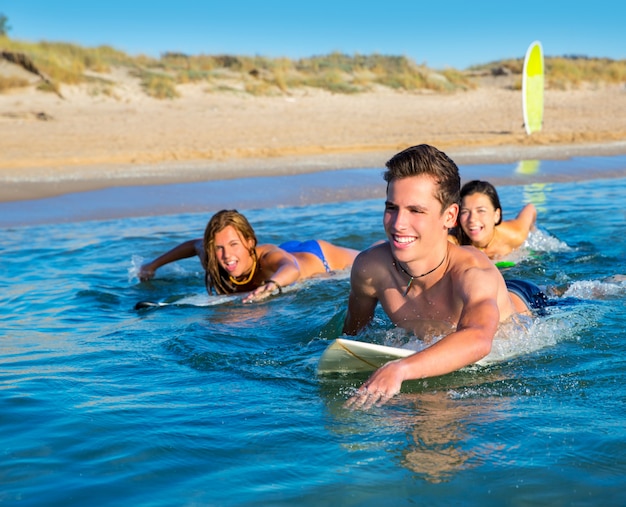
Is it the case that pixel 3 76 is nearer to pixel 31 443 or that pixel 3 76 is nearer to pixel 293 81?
pixel 293 81

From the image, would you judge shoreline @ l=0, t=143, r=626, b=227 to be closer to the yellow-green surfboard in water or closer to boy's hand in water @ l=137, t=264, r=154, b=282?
Result: the yellow-green surfboard in water

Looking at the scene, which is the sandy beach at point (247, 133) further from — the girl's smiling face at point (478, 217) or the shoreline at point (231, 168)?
the girl's smiling face at point (478, 217)

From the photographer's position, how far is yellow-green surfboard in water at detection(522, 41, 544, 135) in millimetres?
16578

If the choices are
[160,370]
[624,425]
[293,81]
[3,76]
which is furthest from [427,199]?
[293,81]

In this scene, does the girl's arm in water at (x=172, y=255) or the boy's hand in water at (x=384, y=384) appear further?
the girl's arm in water at (x=172, y=255)

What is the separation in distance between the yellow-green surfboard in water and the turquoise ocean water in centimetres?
1067

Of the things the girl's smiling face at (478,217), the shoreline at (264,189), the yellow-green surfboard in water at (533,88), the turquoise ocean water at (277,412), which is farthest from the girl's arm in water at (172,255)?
the yellow-green surfboard in water at (533,88)

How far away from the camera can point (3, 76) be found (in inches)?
738

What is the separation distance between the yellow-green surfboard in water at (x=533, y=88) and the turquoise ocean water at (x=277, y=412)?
35.0 feet

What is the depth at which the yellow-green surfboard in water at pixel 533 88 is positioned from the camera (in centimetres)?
1658

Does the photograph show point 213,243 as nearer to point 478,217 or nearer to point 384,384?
point 478,217

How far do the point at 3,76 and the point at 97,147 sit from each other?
5.64 meters

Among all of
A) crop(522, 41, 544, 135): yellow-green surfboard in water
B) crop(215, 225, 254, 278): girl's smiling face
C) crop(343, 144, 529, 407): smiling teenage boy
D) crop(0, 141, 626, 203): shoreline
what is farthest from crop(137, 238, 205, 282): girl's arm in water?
crop(522, 41, 544, 135): yellow-green surfboard in water

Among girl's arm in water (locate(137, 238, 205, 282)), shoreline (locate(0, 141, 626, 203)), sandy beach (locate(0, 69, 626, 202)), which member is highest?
sandy beach (locate(0, 69, 626, 202))
